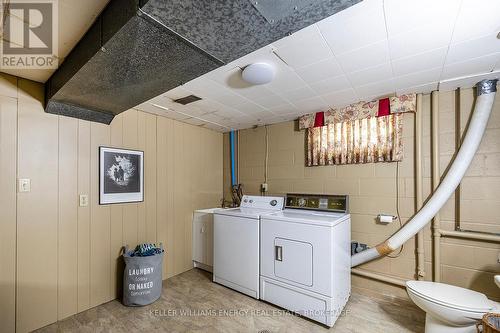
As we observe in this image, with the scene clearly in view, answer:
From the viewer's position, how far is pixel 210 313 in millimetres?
2221

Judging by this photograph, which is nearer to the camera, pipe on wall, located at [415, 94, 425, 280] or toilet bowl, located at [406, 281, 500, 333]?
toilet bowl, located at [406, 281, 500, 333]

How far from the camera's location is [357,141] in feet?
8.65

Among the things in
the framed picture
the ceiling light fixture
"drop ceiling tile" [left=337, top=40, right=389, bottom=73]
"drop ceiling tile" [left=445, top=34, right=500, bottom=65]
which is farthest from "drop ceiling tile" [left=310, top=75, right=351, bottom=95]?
the framed picture

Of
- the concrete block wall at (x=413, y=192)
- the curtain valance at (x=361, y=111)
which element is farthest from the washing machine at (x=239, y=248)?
the curtain valance at (x=361, y=111)

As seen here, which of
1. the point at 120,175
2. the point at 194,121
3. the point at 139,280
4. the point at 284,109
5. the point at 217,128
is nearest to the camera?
the point at 139,280

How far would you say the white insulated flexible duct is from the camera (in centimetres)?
198

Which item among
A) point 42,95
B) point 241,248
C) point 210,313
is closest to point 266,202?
point 241,248

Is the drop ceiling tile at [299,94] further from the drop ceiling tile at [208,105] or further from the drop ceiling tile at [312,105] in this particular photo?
the drop ceiling tile at [208,105]

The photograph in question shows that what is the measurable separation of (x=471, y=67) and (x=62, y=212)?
3.73 metres

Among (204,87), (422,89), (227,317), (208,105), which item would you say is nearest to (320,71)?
(204,87)

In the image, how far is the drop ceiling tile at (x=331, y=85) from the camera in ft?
6.57

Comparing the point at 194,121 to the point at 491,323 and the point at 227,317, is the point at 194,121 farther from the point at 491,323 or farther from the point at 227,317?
the point at 491,323

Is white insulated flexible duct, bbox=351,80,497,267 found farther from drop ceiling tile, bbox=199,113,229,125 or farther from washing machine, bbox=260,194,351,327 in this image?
drop ceiling tile, bbox=199,113,229,125

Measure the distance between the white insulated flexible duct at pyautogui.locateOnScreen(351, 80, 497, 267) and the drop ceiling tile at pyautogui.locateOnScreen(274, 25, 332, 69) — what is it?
1.52 m
